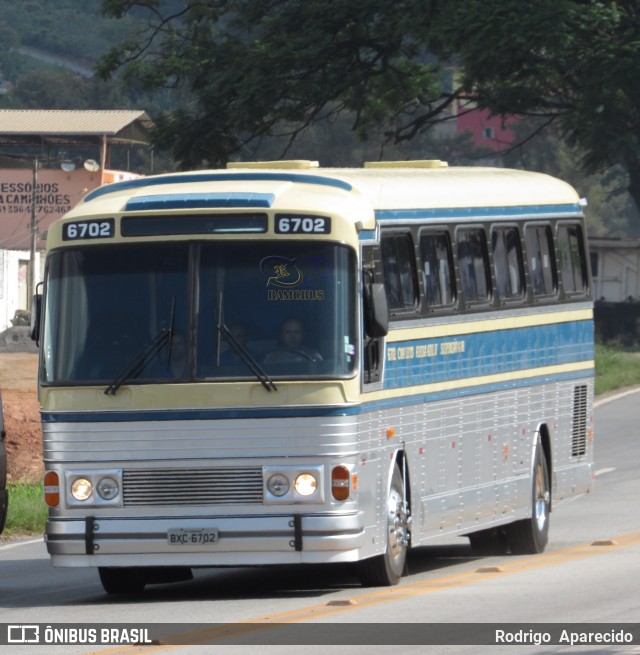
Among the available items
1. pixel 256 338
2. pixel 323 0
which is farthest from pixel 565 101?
pixel 256 338

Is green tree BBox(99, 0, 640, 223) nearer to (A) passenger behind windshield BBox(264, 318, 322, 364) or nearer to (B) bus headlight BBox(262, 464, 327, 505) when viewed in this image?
(A) passenger behind windshield BBox(264, 318, 322, 364)

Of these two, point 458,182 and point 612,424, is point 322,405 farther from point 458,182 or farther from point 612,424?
point 612,424

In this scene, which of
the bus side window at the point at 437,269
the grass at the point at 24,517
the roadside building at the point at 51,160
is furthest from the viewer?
the roadside building at the point at 51,160

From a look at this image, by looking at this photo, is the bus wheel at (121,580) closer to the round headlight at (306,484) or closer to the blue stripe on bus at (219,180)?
the round headlight at (306,484)

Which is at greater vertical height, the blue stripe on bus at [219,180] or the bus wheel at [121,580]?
the blue stripe on bus at [219,180]

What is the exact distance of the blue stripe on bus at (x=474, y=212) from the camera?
14664 mm

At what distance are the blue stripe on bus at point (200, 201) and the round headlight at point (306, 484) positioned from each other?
6.38ft

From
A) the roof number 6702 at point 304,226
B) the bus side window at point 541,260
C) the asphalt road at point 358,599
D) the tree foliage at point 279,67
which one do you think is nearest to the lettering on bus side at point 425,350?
the roof number 6702 at point 304,226

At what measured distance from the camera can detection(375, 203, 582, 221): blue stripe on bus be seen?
14664 mm

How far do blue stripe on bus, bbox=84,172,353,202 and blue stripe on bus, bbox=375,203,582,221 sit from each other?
467 mm

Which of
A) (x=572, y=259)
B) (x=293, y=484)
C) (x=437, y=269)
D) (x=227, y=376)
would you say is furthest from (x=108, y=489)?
(x=572, y=259)

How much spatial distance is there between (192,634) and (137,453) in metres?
2.18

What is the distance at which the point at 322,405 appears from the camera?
518 inches

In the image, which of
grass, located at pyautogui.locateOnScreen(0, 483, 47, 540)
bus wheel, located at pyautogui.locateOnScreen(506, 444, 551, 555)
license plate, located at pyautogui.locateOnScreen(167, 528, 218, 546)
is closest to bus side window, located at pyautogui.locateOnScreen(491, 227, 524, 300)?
bus wheel, located at pyautogui.locateOnScreen(506, 444, 551, 555)
